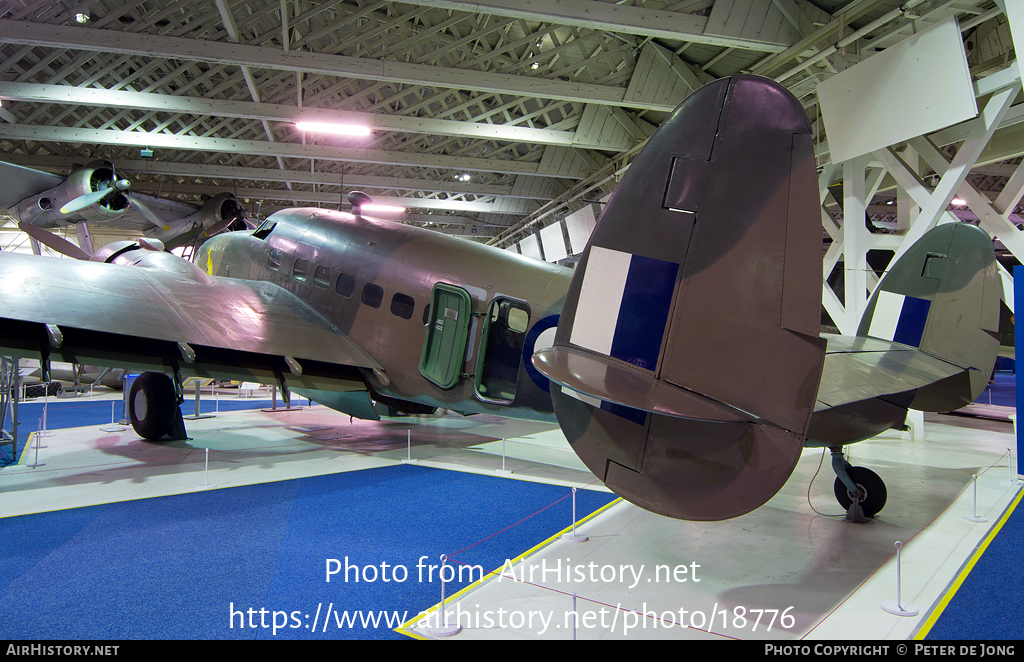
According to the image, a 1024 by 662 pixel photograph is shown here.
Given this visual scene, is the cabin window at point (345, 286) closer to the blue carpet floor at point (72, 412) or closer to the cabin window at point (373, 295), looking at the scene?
the cabin window at point (373, 295)

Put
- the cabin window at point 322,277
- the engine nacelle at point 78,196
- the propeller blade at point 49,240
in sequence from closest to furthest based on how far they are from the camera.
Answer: the cabin window at point 322,277
the propeller blade at point 49,240
the engine nacelle at point 78,196

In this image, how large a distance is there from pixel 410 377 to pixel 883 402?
538 centimetres

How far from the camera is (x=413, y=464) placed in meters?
7.64

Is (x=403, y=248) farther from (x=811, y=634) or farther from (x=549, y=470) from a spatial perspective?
(x=811, y=634)

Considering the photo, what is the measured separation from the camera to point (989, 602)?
11.7 ft

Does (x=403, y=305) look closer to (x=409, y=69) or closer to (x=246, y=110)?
(x=409, y=69)

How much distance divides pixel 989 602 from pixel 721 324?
299 cm

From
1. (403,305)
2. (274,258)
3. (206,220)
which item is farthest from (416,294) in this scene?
(206,220)

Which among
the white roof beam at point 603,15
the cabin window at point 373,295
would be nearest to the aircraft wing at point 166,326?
the cabin window at point 373,295

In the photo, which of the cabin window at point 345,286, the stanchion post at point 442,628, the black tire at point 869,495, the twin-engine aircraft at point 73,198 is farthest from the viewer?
the twin-engine aircraft at point 73,198

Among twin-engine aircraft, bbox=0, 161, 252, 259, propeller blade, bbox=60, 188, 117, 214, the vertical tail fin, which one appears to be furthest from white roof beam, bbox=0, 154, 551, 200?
the vertical tail fin

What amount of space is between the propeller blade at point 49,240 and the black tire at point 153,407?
4.48 m

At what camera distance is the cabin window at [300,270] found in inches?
340

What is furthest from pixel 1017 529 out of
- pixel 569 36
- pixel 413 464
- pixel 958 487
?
pixel 569 36
